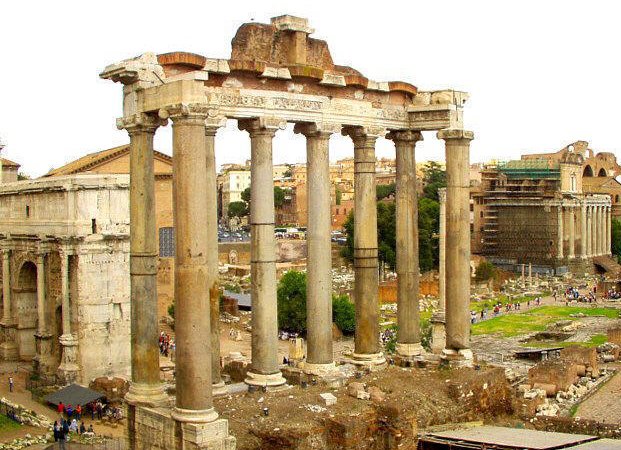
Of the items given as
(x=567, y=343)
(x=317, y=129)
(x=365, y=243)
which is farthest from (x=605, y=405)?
(x=317, y=129)

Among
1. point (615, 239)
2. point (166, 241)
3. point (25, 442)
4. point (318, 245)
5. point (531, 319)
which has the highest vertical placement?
point (318, 245)

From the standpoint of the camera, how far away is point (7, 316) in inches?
1564

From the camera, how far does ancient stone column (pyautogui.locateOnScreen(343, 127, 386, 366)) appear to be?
742 inches

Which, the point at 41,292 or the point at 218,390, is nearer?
the point at 218,390

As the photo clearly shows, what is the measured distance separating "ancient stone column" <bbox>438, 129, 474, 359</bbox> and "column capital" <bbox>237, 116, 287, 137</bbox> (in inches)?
162

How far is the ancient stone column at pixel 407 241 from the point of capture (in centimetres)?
1994

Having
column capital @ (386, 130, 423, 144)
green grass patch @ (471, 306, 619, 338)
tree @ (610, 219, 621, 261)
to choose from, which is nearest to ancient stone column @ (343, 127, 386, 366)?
column capital @ (386, 130, 423, 144)

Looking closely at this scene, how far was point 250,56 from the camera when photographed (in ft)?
57.3

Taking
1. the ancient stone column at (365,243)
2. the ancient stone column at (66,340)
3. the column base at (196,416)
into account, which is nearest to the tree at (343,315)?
the ancient stone column at (66,340)

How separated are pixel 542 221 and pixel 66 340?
218ft

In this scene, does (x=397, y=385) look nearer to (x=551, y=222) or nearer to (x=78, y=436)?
(x=78, y=436)

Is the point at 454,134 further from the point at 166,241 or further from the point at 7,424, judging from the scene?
the point at 166,241

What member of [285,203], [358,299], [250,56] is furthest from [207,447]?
[285,203]

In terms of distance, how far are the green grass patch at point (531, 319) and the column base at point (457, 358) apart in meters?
32.1
